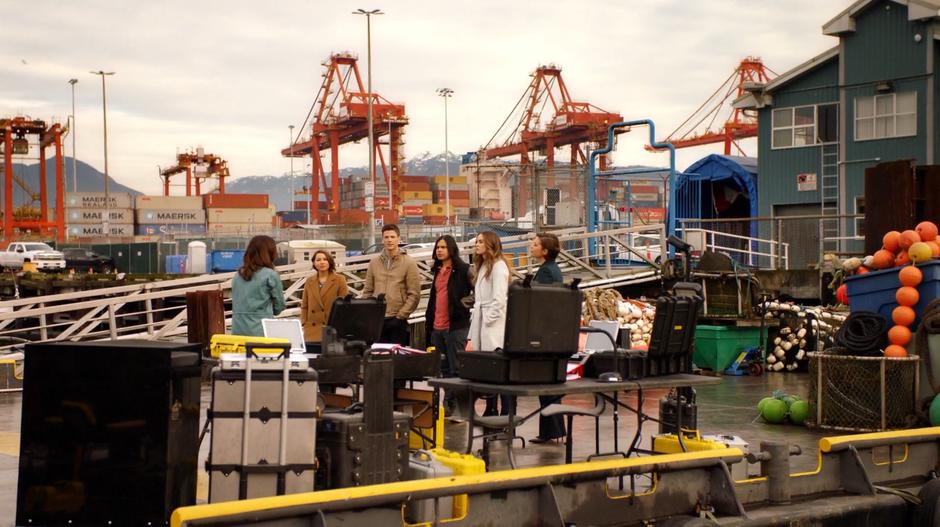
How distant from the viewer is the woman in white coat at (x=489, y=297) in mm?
8859

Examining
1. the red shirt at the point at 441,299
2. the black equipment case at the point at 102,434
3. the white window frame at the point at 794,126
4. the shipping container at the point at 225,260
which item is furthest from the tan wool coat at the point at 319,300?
the shipping container at the point at 225,260

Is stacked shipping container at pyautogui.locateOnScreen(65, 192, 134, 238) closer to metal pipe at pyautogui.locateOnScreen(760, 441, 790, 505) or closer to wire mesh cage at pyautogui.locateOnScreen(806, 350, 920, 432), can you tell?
wire mesh cage at pyautogui.locateOnScreen(806, 350, 920, 432)

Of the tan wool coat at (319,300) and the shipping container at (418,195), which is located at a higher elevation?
the shipping container at (418,195)

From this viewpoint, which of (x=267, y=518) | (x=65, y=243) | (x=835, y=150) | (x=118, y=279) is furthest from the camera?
(x=65, y=243)

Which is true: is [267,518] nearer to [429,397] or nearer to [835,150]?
[429,397]

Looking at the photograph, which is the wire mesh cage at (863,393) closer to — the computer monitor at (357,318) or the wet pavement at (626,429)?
the wet pavement at (626,429)

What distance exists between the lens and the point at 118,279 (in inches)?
1603

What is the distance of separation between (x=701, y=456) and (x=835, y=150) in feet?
81.4

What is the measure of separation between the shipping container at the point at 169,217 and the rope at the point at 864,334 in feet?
287

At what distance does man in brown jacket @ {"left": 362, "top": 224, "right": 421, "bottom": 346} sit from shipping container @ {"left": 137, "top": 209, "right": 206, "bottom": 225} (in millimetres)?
85823

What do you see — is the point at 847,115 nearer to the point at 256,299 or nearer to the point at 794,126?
the point at 794,126

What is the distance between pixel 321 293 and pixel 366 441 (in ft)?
15.9

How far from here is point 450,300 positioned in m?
11.1

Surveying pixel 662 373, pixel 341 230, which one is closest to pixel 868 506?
pixel 662 373
